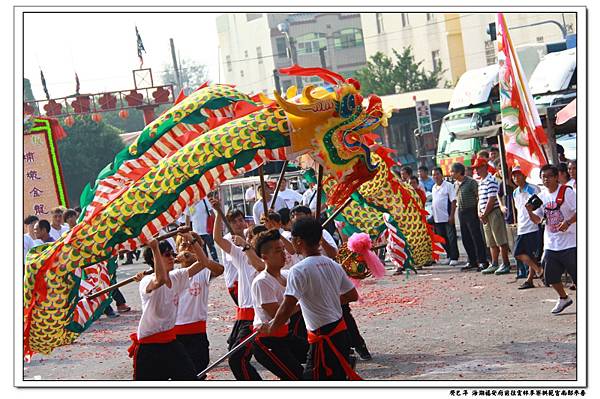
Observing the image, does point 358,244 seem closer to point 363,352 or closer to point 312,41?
point 363,352

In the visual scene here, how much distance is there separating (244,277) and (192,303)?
0.48m

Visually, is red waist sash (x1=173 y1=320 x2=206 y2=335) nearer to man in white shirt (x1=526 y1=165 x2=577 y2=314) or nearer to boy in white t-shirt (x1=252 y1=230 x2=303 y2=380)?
boy in white t-shirt (x1=252 y1=230 x2=303 y2=380)

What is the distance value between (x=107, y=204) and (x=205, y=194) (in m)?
0.72

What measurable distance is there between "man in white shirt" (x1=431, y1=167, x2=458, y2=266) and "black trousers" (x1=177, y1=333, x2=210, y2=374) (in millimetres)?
8474

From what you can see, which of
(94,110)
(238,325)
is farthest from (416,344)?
(94,110)

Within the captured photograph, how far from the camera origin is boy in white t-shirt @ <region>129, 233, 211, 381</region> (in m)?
7.04

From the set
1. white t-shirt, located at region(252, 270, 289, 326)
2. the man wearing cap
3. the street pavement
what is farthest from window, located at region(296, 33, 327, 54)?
white t-shirt, located at region(252, 270, 289, 326)

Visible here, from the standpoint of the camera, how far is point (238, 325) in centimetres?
812

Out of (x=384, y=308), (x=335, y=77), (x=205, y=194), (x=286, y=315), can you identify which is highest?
(x=335, y=77)

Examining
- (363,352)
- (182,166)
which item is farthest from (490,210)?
(182,166)

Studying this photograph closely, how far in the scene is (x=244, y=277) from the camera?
8227 millimetres

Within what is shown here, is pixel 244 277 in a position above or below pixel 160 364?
above

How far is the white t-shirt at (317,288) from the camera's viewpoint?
643 cm
